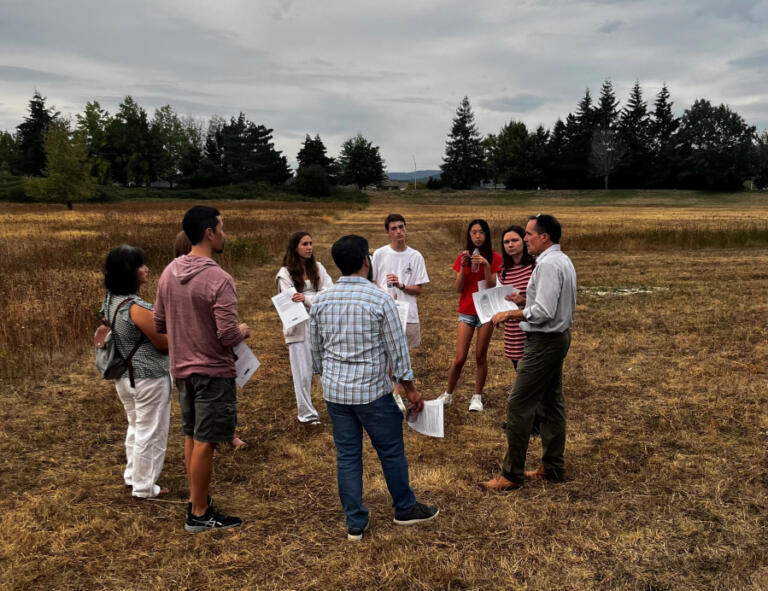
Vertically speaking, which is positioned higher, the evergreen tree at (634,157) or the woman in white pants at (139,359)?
the evergreen tree at (634,157)

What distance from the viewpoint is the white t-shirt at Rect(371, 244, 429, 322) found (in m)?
Answer: 5.57

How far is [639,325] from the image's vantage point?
30.7 ft

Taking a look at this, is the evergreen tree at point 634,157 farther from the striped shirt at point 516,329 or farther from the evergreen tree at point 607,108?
the striped shirt at point 516,329

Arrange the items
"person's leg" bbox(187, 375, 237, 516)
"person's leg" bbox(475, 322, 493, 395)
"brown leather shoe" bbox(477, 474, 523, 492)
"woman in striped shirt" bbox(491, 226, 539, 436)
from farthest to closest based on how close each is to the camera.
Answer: "person's leg" bbox(475, 322, 493, 395), "woman in striped shirt" bbox(491, 226, 539, 436), "brown leather shoe" bbox(477, 474, 523, 492), "person's leg" bbox(187, 375, 237, 516)

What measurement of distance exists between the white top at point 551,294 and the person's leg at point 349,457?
3.88ft

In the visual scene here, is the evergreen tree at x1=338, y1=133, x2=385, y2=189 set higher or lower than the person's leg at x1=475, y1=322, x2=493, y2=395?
higher

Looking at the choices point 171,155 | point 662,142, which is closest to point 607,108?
point 662,142

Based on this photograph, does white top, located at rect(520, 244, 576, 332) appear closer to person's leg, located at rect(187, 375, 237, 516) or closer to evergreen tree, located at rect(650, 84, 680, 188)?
person's leg, located at rect(187, 375, 237, 516)

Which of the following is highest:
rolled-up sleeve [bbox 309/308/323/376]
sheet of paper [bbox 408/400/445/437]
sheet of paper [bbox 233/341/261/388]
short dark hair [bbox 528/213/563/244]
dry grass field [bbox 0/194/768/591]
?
short dark hair [bbox 528/213/563/244]

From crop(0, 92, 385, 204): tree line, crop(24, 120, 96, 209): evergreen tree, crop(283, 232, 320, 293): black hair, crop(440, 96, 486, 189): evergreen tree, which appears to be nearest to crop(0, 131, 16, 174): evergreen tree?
crop(0, 92, 385, 204): tree line

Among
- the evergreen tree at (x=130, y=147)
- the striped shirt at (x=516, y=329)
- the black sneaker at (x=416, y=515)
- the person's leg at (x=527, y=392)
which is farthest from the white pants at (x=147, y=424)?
the evergreen tree at (x=130, y=147)

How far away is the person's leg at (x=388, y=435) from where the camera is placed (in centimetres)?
332

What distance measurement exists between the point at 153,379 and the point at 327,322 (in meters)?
1.48

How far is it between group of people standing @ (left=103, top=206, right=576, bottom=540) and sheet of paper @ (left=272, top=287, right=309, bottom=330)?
1.12 meters
